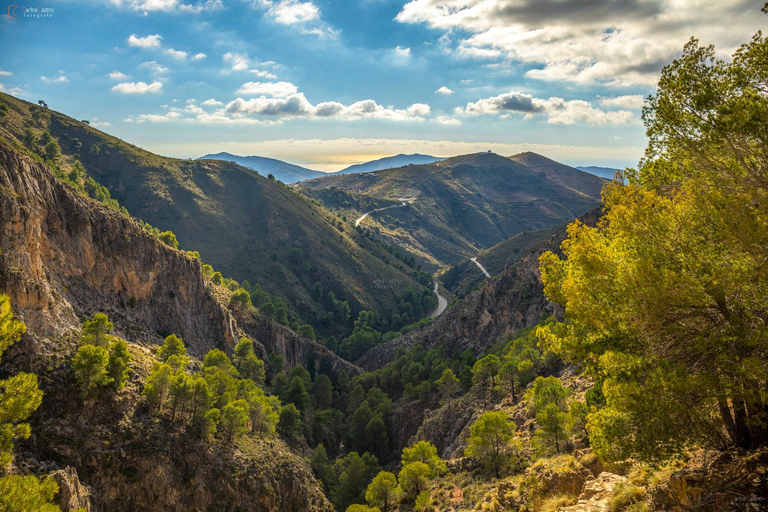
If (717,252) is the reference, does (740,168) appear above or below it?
above

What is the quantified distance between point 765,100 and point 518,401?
42.1 m

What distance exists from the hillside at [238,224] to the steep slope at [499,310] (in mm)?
42157

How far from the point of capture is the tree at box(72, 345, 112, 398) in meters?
36.4

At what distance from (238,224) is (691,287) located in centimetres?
15271

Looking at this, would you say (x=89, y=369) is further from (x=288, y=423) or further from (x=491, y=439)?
(x=491, y=439)

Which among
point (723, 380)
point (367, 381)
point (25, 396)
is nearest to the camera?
point (723, 380)

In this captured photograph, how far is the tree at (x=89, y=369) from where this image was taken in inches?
1435

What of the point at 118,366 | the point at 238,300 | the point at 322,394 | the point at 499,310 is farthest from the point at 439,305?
the point at 118,366

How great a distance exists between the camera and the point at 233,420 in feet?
146

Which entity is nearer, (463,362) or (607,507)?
(607,507)

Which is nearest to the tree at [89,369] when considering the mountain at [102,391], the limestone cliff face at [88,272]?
the mountain at [102,391]

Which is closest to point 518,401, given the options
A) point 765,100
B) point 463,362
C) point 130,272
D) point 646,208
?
point 463,362

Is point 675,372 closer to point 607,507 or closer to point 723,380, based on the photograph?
point 723,380

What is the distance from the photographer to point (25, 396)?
2139 cm
